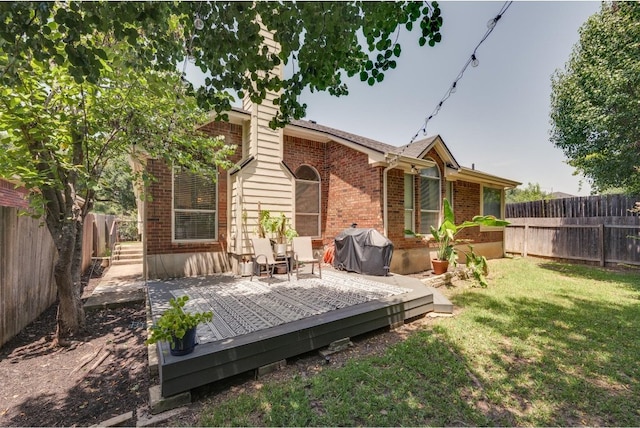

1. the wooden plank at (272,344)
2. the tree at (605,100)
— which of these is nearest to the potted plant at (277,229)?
the wooden plank at (272,344)

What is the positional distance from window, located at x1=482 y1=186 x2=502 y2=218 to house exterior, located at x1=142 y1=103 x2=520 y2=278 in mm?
2168

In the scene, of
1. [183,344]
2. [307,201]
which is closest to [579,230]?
[307,201]

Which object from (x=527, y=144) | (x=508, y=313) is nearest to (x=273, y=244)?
(x=508, y=313)

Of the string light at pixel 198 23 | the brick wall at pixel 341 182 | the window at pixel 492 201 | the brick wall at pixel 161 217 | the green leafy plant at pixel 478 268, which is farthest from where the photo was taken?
the window at pixel 492 201

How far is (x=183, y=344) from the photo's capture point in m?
2.89

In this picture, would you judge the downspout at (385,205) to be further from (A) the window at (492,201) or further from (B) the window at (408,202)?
(A) the window at (492,201)

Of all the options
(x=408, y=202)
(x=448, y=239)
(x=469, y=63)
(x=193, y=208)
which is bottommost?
(x=448, y=239)

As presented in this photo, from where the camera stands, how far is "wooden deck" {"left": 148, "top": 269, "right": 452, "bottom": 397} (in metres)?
2.96

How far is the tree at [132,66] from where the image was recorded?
218 cm

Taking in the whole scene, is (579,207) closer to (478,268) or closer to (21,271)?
(478,268)

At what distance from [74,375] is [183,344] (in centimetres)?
202

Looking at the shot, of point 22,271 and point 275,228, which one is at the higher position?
point 275,228

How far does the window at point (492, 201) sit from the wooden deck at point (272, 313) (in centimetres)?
799

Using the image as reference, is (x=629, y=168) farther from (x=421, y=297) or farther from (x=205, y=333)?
(x=205, y=333)
